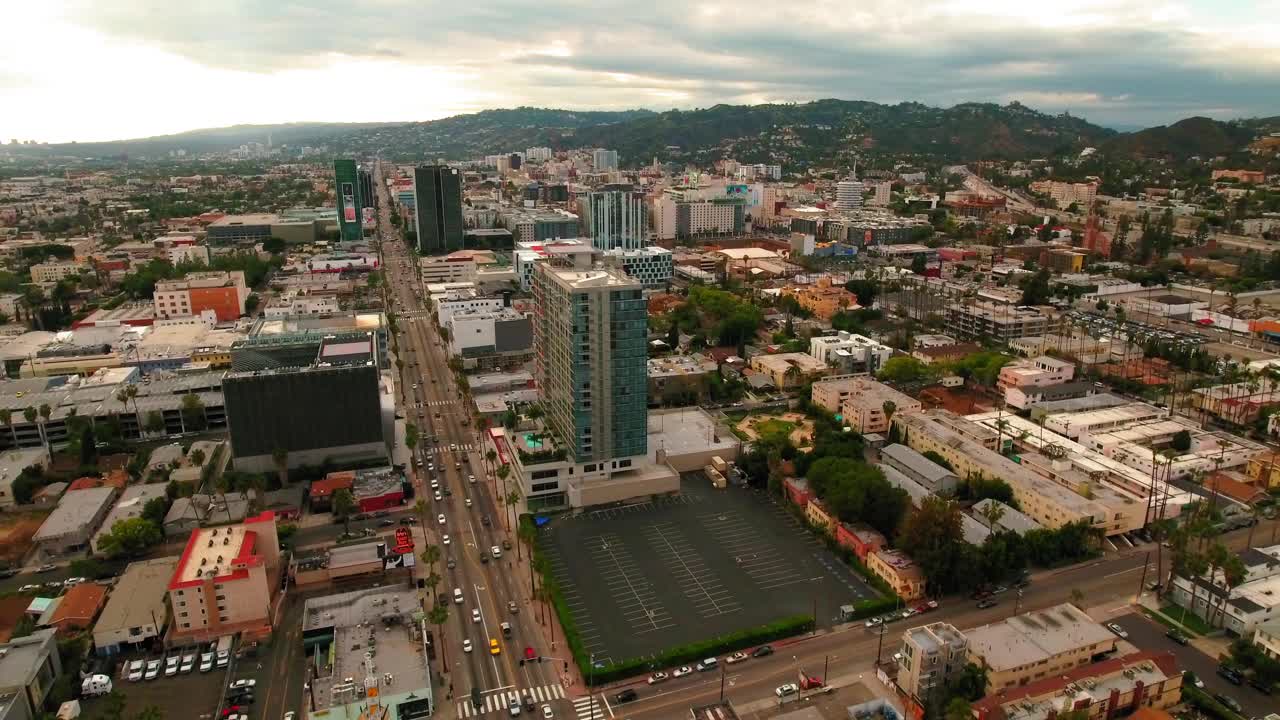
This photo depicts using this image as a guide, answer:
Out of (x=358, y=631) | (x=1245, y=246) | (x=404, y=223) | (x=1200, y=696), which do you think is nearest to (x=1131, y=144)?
(x=1245, y=246)

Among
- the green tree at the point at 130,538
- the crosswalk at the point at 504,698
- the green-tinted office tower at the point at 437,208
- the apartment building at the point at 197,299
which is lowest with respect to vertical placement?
the crosswalk at the point at 504,698

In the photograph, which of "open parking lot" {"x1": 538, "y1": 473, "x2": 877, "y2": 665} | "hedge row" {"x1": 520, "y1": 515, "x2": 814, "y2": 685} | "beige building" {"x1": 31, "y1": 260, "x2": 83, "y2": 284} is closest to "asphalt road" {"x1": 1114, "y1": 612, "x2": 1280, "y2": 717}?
"open parking lot" {"x1": 538, "y1": 473, "x2": 877, "y2": 665}

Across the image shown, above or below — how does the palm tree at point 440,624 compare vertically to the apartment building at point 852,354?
below

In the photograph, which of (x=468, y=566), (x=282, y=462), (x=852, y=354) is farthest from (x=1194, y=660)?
(x=282, y=462)

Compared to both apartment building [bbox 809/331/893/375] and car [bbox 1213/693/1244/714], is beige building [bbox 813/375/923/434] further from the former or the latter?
car [bbox 1213/693/1244/714]

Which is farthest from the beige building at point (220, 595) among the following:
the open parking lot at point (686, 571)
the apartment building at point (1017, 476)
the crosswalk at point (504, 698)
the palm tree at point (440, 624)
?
the apartment building at point (1017, 476)

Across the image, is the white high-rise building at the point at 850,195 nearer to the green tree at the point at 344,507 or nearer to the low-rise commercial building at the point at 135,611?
the green tree at the point at 344,507
